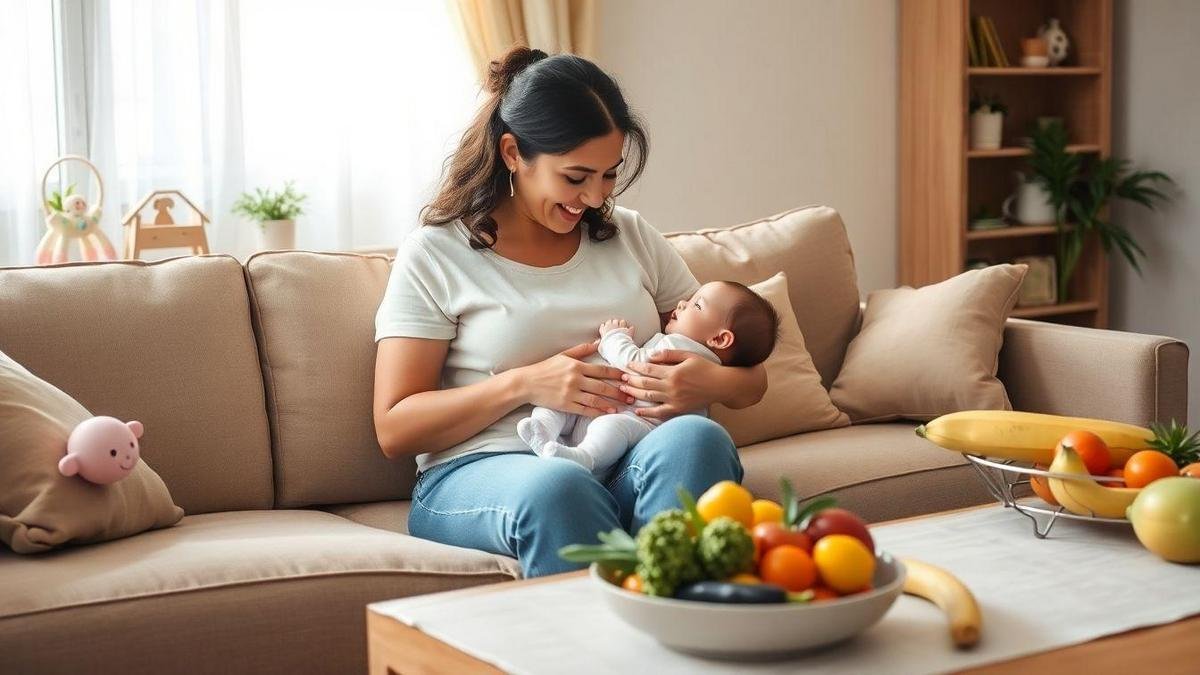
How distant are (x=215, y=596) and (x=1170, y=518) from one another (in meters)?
1.16

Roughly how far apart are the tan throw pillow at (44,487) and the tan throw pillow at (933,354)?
4.72ft

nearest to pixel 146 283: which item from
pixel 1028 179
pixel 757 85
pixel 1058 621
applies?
pixel 1058 621

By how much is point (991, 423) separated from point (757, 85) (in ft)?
9.75

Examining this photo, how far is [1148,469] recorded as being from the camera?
1.65 m

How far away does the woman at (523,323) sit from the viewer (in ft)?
6.55

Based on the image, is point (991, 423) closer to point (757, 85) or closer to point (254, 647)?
point (254, 647)

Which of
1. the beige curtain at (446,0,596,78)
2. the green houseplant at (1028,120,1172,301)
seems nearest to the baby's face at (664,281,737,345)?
the beige curtain at (446,0,596,78)

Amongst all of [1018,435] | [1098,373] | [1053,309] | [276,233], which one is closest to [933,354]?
[1098,373]

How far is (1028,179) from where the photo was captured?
196 inches

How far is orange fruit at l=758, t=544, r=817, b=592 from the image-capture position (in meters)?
1.20

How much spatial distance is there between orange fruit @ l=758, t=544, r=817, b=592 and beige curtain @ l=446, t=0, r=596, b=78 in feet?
9.09

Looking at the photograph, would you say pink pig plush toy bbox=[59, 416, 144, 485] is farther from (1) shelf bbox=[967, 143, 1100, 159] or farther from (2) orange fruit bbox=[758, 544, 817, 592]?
(1) shelf bbox=[967, 143, 1100, 159]

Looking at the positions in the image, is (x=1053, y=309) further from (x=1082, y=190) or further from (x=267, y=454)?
(x=267, y=454)

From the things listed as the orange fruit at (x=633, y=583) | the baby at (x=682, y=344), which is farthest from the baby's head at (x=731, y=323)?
the orange fruit at (x=633, y=583)
